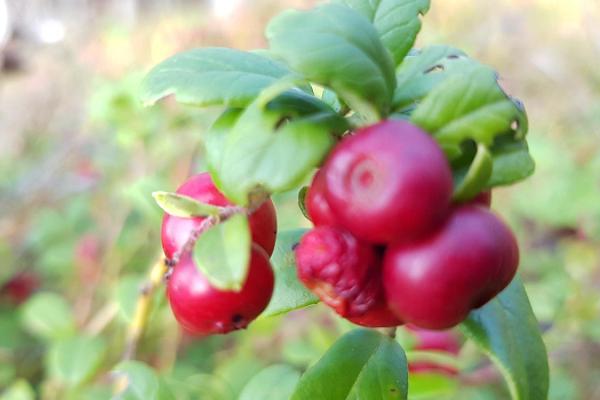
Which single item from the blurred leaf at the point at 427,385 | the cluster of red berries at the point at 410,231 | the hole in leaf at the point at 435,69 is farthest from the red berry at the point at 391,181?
the blurred leaf at the point at 427,385

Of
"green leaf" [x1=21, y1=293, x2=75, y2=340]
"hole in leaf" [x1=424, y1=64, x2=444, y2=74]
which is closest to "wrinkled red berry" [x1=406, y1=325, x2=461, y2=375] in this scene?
"hole in leaf" [x1=424, y1=64, x2=444, y2=74]

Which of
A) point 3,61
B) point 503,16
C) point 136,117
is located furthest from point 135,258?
point 503,16

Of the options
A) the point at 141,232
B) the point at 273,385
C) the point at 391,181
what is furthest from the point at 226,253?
the point at 141,232

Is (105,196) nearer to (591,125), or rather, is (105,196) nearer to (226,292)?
(591,125)

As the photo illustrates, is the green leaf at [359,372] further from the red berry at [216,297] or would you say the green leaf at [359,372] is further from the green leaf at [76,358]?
the green leaf at [76,358]

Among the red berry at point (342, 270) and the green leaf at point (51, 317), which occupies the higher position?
the red berry at point (342, 270)

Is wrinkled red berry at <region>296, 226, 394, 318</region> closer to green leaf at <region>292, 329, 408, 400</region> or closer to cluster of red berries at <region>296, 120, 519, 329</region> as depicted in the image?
cluster of red berries at <region>296, 120, 519, 329</region>

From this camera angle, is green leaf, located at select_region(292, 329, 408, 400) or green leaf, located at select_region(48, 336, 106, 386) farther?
green leaf, located at select_region(48, 336, 106, 386)
